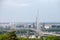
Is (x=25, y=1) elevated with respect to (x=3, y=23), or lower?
elevated

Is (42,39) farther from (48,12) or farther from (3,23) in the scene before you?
(3,23)

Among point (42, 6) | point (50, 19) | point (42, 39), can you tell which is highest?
point (42, 6)

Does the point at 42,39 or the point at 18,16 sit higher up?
the point at 18,16

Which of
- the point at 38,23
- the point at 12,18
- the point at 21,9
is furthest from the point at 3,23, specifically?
the point at 38,23

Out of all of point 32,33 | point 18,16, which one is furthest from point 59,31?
point 18,16

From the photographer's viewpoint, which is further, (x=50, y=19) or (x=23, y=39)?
(x=50, y=19)

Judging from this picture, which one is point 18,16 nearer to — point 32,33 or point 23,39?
point 32,33

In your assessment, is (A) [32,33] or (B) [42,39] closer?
(B) [42,39]
